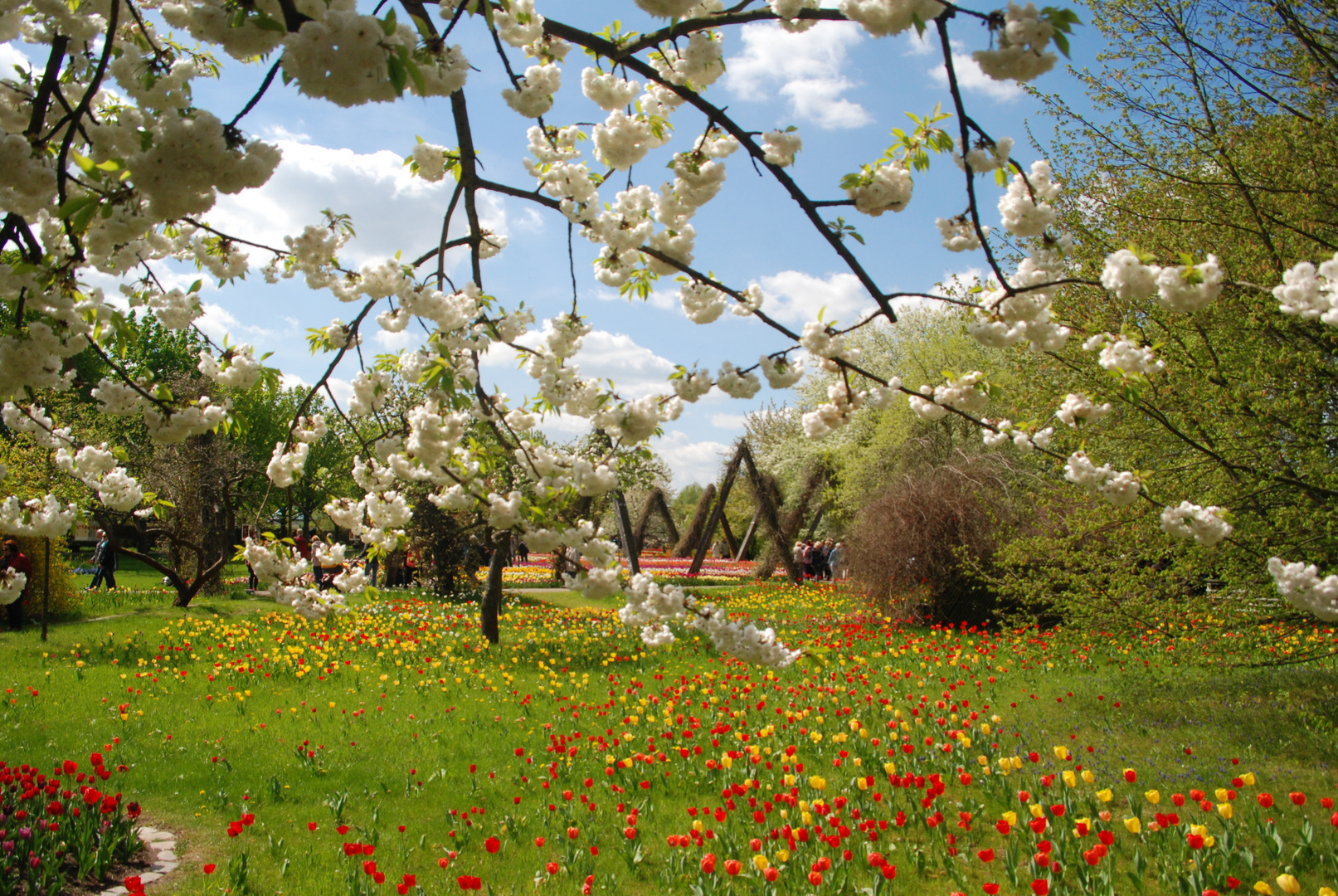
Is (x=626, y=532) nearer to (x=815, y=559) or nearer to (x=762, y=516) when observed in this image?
(x=762, y=516)

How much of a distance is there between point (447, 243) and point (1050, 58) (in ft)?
6.76

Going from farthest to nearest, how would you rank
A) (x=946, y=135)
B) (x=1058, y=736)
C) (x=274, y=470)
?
(x=1058, y=736), (x=274, y=470), (x=946, y=135)

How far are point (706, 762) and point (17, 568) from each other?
379 inches

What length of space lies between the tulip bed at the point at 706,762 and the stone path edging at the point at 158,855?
0.07m

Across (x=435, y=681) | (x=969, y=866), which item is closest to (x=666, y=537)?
(x=435, y=681)

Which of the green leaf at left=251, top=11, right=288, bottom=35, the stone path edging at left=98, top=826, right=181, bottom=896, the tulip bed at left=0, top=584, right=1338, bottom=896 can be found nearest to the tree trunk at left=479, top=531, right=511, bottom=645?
the tulip bed at left=0, top=584, right=1338, bottom=896

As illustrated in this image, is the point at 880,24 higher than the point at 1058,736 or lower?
higher

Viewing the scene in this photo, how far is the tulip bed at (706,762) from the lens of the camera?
131 inches

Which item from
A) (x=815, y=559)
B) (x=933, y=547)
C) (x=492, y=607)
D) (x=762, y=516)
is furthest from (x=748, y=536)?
(x=492, y=607)

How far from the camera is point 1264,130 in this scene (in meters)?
6.45

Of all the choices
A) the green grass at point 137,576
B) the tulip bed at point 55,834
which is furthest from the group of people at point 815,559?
the tulip bed at point 55,834

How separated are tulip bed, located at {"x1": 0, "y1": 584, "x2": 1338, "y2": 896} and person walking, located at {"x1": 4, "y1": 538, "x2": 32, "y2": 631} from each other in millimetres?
1164

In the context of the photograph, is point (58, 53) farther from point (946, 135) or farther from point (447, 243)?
point (946, 135)

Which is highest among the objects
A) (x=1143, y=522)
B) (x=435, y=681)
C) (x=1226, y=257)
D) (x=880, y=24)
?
(x=1226, y=257)
